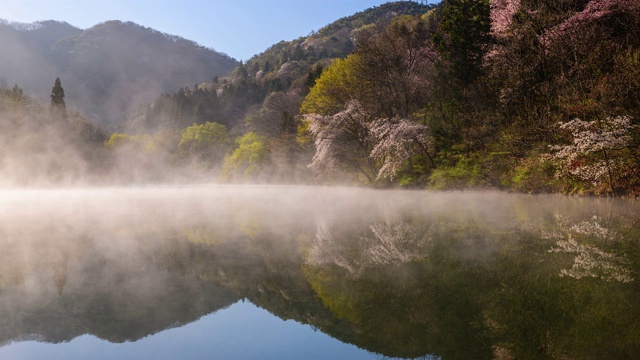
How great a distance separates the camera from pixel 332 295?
18.9ft

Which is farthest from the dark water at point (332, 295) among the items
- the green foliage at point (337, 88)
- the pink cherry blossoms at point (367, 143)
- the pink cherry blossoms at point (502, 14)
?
the green foliage at point (337, 88)

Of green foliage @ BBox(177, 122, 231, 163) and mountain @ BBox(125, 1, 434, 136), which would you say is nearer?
green foliage @ BBox(177, 122, 231, 163)

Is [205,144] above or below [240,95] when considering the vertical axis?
below

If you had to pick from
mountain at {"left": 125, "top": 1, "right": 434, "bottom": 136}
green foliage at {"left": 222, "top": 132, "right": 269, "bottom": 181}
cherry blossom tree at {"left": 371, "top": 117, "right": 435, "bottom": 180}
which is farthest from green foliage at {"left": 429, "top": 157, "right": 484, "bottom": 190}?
mountain at {"left": 125, "top": 1, "right": 434, "bottom": 136}

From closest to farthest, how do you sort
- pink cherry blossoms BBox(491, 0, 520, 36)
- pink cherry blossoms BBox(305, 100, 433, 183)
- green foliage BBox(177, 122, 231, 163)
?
pink cherry blossoms BBox(491, 0, 520, 36)
pink cherry blossoms BBox(305, 100, 433, 183)
green foliage BBox(177, 122, 231, 163)

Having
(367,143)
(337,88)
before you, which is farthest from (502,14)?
(337,88)

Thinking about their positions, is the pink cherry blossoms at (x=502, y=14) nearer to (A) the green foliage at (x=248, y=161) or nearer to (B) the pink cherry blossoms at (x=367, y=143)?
(B) the pink cherry blossoms at (x=367, y=143)

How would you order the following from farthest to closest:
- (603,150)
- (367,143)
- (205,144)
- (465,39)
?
(205,144), (367,143), (465,39), (603,150)

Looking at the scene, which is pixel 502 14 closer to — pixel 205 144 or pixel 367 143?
pixel 367 143

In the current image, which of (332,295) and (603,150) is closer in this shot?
(332,295)

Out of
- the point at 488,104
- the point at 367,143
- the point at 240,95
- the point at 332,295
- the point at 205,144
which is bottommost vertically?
the point at 205,144

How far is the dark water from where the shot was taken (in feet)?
13.7

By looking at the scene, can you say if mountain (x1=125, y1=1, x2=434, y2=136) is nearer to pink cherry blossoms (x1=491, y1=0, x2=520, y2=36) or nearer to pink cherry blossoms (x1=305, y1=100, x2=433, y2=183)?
pink cherry blossoms (x1=305, y1=100, x2=433, y2=183)

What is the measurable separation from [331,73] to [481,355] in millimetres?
36684
